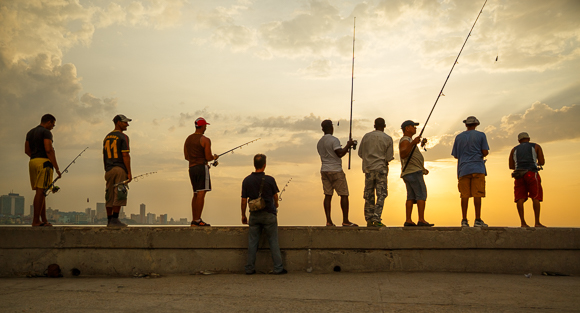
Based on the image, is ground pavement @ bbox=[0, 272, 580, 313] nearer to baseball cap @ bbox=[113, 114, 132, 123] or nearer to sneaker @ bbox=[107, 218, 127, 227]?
sneaker @ bbox=[107, 218, 127, 227]

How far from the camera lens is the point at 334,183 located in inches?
296

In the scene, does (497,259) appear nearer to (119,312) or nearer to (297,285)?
(297,285)

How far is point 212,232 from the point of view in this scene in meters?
7.16

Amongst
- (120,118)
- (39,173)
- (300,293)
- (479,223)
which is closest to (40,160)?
(39,173)

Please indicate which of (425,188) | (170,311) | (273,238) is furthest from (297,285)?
(425,188)

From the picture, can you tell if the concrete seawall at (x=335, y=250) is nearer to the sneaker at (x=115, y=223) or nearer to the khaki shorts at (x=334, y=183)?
the sneaker at (x=115, y=223)

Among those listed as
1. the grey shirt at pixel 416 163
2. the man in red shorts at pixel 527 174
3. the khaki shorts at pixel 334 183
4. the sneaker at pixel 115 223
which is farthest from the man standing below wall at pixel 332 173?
the sneaker at pixel 115 223

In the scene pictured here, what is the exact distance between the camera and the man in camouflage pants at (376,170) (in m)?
7.34

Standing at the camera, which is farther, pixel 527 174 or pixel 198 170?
pixel 527 174

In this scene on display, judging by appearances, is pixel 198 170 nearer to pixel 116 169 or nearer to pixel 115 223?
pixel 116 169

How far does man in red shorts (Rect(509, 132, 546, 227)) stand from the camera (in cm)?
790

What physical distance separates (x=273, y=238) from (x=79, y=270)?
327 centimetres

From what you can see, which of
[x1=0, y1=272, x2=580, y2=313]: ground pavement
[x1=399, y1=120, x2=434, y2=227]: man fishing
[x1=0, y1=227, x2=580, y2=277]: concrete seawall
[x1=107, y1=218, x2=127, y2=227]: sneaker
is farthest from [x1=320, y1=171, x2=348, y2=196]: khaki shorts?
[x1=107, y1=218, x2=127, y2=227]: sneaker

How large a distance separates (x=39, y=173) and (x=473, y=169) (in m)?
7.17
